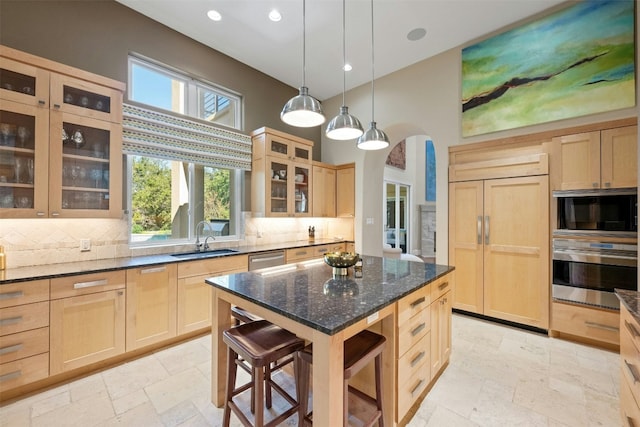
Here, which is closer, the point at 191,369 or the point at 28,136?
the point at 28,136

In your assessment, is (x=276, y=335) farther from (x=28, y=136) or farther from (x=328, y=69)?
(x=328, y=69)

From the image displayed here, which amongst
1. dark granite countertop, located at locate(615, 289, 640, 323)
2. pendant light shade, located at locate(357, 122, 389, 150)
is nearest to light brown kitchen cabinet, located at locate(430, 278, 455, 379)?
dark granite countertop, located at locate(615, 289, 640, 323)

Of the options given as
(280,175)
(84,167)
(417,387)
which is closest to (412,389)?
(417,387)

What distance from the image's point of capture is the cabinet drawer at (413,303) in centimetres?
159

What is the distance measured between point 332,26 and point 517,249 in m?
3.47

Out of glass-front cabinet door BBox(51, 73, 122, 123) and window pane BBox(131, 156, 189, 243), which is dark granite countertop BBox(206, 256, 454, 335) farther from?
glass-front cabinet door BBox(51, 73, 122, 123)

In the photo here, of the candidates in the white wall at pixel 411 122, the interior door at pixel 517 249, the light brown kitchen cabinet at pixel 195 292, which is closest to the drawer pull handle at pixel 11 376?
the light brown kitchen cabinet at pixel 195 292

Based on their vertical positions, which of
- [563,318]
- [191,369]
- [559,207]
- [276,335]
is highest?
[559,207]

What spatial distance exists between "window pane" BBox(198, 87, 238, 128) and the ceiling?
0.60 meters

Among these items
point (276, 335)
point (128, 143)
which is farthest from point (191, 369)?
point (128, 143)

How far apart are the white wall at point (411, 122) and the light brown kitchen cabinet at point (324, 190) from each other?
401mm

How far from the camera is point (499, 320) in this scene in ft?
10.7

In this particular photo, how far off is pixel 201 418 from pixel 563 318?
3.56 m

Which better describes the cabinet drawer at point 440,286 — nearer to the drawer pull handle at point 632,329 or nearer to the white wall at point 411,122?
the drawer pull handle at point 632,329
